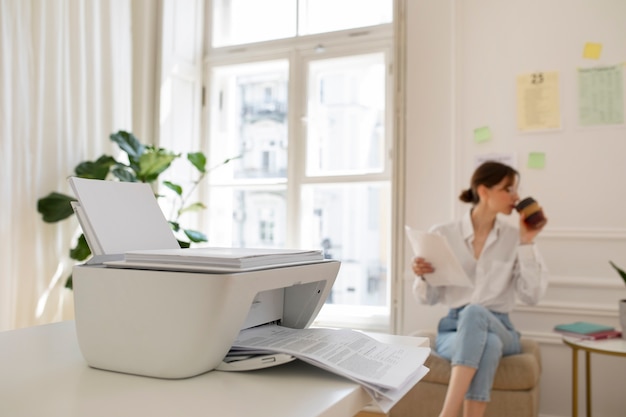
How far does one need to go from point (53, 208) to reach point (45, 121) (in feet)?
1.50

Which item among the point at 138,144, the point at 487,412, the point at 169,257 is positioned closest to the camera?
the point at 169,257

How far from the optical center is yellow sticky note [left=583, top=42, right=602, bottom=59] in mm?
2596

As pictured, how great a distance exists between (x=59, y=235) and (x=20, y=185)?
33cm

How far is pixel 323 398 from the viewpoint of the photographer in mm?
615

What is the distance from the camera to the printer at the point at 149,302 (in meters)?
0.67

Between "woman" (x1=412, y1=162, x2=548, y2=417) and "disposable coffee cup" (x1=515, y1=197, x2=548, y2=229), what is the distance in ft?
0.09

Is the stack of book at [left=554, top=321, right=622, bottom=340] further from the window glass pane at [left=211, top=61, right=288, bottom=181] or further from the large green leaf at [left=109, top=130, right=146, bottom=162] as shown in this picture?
the large green leaf at [left=109, top=130, right=146, bottom=162]

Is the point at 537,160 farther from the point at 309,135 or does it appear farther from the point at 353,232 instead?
the point at 309,135

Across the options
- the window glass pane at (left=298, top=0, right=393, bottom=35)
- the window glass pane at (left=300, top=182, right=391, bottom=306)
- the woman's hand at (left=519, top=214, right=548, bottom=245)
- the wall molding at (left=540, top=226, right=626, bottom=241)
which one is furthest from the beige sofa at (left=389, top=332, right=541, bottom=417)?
the window glass pane at (left=298, top=0, right=393, bottom=35)

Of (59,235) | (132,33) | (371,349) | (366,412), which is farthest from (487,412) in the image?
(132,33)

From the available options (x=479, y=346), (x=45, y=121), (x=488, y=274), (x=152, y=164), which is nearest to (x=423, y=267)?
(x=488, y=274)

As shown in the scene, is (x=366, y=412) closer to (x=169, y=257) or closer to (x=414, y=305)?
(x=414, y=305)

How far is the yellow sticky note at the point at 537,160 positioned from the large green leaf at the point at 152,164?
181 centimetres

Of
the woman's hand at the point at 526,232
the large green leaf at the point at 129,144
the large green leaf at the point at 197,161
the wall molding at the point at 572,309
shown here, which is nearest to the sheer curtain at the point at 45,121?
the large green leaf at the point at 129,144
